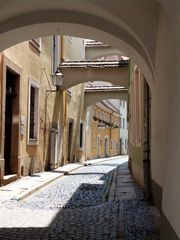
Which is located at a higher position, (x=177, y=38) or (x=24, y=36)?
(x=24, y=36)

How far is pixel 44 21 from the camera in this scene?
7566 millimetres

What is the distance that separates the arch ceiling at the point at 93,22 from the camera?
6.42 meters

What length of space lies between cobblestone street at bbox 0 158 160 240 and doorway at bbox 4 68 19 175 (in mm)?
2501

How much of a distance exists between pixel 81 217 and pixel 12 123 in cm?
646

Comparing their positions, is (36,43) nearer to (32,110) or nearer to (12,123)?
(32,110)

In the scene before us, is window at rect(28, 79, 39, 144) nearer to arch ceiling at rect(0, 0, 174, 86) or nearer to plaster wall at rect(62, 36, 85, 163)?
plaster wall at rect(62, 36, 85, 163)

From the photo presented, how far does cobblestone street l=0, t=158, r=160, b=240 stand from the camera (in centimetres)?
619

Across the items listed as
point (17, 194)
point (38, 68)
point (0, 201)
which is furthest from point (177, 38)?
point (38, 68)

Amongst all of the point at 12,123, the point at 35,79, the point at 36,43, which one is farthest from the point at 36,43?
the point at 12,123

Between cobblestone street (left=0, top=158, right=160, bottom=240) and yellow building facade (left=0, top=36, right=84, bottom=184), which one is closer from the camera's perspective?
cobblestone street (left=0, top=158, right=160, bottom=240)

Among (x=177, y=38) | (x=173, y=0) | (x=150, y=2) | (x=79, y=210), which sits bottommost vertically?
(x=79, y=210)

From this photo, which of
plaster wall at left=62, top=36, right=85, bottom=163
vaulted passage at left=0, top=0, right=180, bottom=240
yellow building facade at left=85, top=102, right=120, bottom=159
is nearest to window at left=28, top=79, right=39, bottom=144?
plaster wall at left=62, top=36, right=85, bottom=163

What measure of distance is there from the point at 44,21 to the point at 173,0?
13.4 ft

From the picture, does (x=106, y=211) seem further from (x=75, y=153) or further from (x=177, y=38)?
(x=75, y=153)
